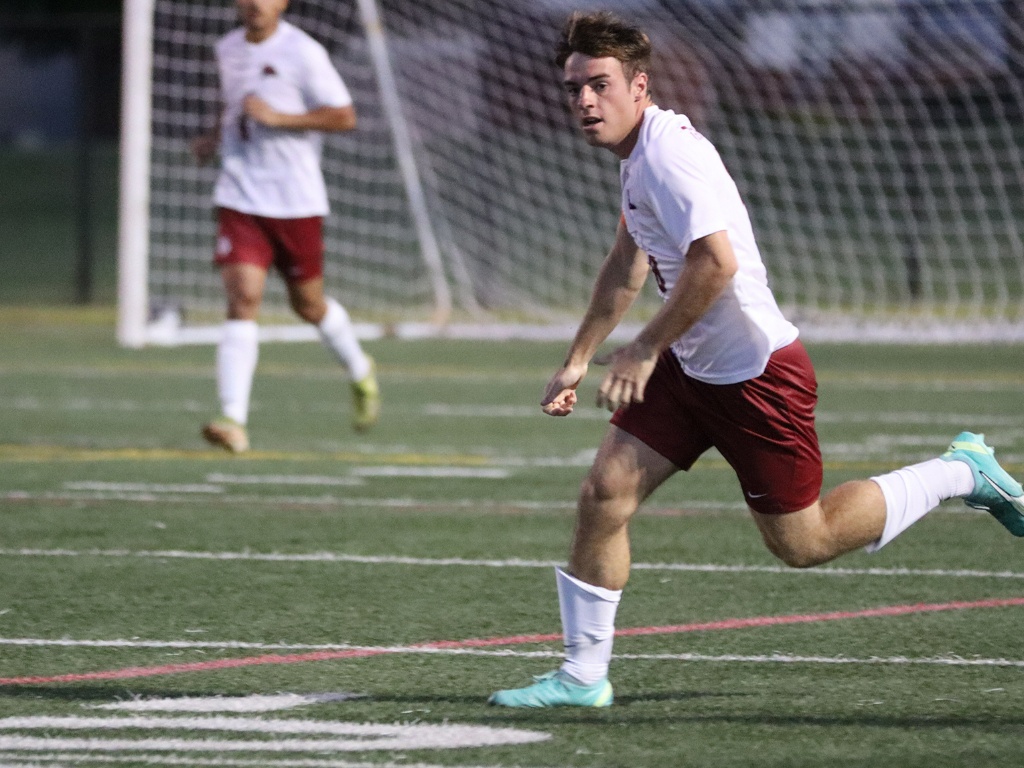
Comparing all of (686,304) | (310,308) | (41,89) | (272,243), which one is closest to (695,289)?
(686,304)

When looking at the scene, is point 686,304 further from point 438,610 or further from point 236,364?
point 236,364

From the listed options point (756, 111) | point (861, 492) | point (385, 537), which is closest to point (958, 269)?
point (756, 111)

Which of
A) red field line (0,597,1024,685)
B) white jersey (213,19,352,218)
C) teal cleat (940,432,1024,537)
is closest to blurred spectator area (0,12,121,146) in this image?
white jersey (213,19,352,218)

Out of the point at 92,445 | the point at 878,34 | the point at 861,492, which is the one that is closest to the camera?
the point at 861,492

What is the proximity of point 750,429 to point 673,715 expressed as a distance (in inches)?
28.4

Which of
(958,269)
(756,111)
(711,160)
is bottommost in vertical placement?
(958,269)

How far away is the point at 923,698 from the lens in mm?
4852

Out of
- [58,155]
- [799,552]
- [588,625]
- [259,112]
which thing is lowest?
[58,155]

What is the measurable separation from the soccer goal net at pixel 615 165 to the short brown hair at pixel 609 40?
1201 cm

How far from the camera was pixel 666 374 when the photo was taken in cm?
496

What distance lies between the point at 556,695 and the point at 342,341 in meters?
5.82

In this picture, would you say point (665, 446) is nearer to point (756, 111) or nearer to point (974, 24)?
point (974, 24)

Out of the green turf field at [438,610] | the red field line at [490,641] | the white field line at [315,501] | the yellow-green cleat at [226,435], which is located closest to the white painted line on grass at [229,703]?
the green turf field at [438,610]

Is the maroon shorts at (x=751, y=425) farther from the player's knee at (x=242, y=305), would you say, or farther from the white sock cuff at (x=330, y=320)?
the white sock cuff at (x=330, y=320)
